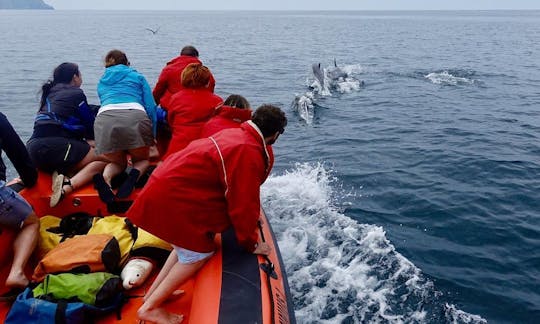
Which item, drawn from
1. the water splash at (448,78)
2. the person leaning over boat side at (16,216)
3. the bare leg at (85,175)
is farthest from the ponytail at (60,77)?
the water splash at (448,78)

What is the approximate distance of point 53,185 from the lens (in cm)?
583

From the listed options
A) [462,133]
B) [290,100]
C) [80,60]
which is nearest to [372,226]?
[462,133]

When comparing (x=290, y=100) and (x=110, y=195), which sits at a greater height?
(x=110, y=195)

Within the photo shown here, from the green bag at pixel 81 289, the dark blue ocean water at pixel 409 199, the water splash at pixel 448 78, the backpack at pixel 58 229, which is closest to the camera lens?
the green bag at pixel 81 289

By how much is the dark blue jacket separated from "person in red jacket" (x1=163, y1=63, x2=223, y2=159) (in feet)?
4.65

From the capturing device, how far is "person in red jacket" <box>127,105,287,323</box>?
144 inches

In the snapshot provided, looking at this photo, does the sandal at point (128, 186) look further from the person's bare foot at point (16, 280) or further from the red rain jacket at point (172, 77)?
the person's bare foot at point (16, 280)

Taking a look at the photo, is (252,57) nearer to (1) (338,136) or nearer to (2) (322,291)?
(1) (338,136)

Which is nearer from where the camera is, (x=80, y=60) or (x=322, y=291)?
(x=322, y=291)

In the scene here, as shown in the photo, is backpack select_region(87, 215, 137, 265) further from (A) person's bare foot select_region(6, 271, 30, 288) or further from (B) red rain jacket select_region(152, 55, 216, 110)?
(B) red rain jacket select_region(152, 55, 216, 110)

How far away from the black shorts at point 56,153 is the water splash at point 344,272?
364 cm

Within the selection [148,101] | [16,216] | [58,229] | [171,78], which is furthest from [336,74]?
[16,216]

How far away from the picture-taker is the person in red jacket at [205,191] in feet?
12.0

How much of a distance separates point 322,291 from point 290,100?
574 inches
